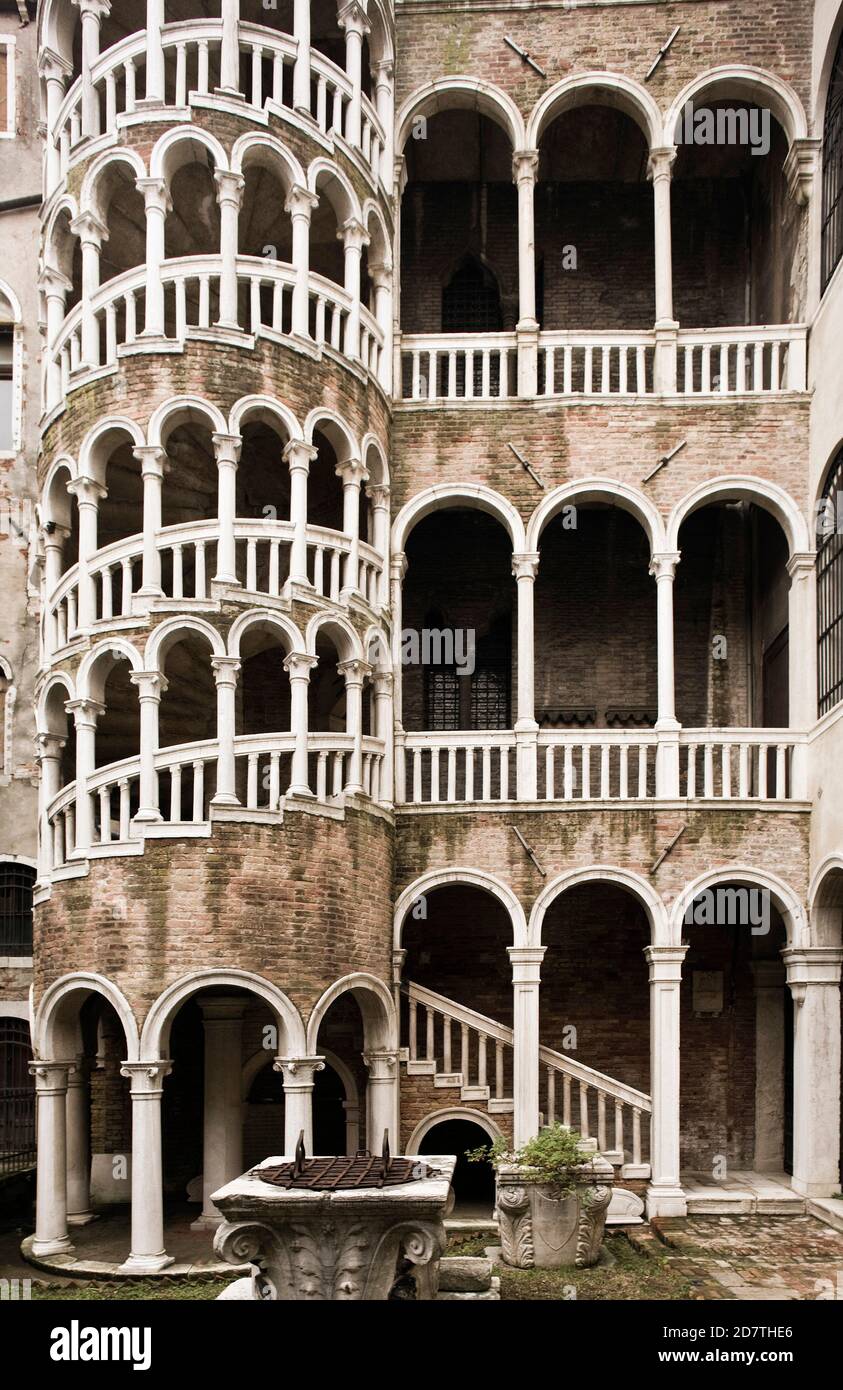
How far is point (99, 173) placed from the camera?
1555cm

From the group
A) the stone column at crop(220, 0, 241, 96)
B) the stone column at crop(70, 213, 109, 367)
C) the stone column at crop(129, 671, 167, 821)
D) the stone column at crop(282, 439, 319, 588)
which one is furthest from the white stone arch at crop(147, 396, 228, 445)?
the stone column at crop(220, 0, 241, 96)

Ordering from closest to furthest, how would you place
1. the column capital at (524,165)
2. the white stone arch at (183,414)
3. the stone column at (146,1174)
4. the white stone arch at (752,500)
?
1. the stone column at (146,1174)
2. the white stone arch at (183,414)
3. the white stone arch at (752,500)
4. the column capital at (524,165)

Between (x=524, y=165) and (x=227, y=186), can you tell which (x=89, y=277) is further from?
(x=524, y=165)

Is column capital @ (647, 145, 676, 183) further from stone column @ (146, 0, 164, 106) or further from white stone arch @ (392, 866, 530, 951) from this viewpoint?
white stone arch @ (392, 866, 530, 951)

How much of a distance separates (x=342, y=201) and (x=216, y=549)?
506 cm

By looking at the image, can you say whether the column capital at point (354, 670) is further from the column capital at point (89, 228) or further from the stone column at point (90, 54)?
the stone column at point (90, 54)

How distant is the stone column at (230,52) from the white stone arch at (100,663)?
6.66m

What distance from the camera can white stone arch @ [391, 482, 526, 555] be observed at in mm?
17547

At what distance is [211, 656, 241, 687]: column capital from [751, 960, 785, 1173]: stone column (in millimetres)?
9121

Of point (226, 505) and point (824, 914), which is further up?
point (226, 505)

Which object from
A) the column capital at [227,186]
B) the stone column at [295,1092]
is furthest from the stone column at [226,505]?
the stone column at [295,1092]

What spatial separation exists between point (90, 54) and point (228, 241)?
3.11 m

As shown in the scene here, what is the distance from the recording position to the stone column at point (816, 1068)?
16.1 m

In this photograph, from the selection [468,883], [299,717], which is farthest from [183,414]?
[468,883]
